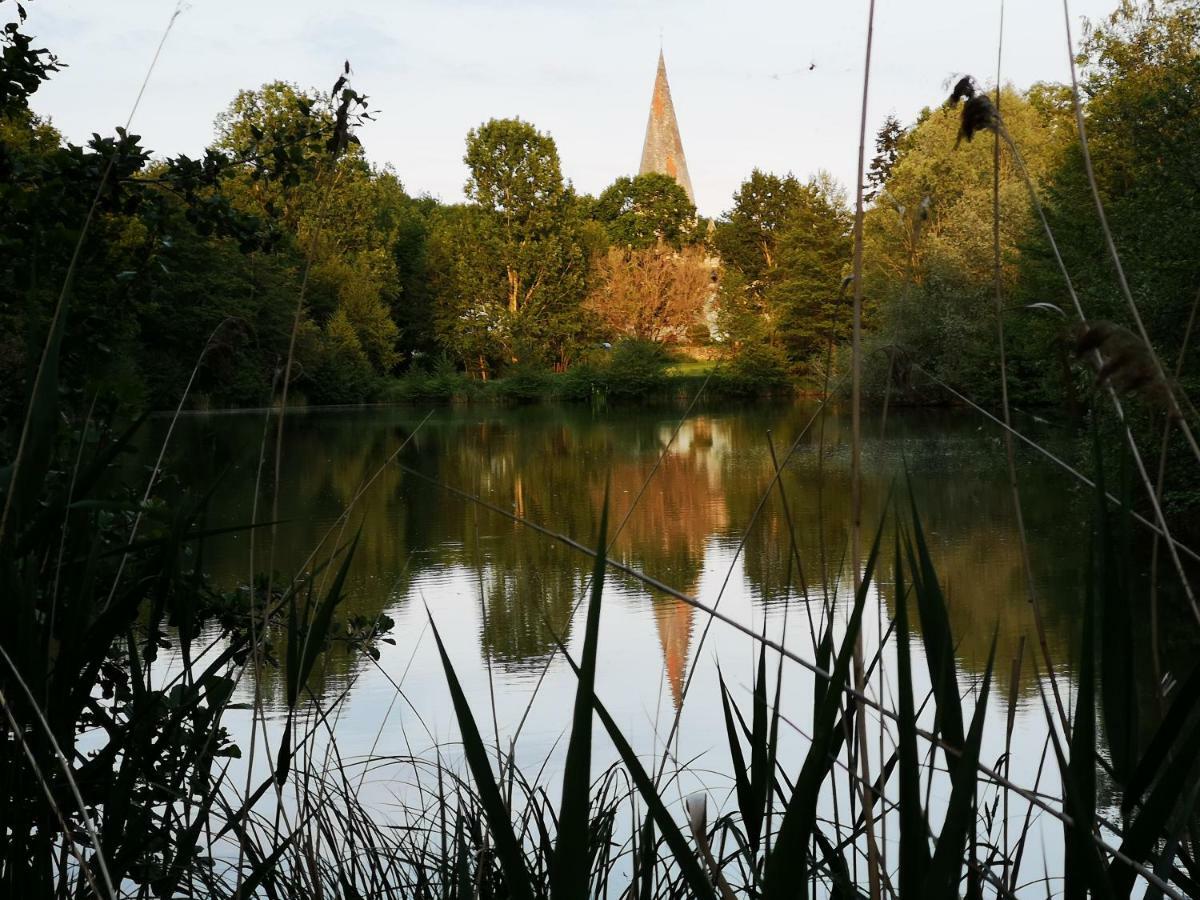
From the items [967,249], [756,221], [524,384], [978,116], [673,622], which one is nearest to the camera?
[978,116]

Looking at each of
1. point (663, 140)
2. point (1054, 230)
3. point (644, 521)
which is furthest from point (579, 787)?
point (663, 140)

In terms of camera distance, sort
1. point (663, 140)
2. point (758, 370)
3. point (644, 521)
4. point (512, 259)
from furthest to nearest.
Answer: point (663, 140) → point (512, 259) → point (758, 370) → point (644, 521)

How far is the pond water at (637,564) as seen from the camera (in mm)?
3000

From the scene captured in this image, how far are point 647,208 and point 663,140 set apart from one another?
10.0m

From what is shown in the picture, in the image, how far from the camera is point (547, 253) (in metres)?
38.5

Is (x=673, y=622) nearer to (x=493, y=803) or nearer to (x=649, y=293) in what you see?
(x=493, y=803)

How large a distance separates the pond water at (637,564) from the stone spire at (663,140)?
35.3m

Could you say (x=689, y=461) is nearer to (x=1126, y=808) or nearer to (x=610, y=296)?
(x=1126, y=808)

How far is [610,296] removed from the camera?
3884 cm

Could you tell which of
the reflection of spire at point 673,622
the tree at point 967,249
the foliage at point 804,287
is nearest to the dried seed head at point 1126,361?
the reflection of spire at point 673,622

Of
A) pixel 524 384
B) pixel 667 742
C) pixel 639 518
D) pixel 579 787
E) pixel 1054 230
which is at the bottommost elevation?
pixel 639 518

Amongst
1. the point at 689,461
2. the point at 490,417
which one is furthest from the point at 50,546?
the point at 490,417

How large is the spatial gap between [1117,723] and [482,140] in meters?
39.0

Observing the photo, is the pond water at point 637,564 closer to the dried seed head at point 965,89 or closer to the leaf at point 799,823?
the leaf at point 799,823
